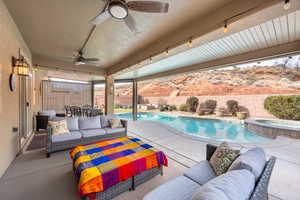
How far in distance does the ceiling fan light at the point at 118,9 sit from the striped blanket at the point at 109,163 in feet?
7.26

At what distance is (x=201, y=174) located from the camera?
1.44 metres

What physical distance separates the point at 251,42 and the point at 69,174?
4.91 meters

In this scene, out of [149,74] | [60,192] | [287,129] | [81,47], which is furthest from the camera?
[149,74]

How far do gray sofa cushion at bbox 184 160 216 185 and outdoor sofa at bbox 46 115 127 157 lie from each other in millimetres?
2681

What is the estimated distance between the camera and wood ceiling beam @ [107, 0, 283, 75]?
1.80 meters

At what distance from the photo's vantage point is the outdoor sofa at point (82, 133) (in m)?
2.76

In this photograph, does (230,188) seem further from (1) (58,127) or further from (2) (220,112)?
(2) (220,112)

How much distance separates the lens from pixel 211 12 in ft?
7.30

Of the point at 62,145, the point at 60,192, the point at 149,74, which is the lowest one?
the point at 60,192

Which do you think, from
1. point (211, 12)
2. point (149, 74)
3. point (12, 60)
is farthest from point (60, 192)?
point (149, 74)

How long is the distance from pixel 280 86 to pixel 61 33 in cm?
1214

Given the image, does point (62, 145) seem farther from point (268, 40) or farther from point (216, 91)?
point (216, 91)

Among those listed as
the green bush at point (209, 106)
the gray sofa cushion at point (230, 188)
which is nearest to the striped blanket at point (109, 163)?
the gray sofa cushion at point (230, 188)

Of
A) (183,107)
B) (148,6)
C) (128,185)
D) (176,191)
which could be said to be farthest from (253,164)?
(183,107)
